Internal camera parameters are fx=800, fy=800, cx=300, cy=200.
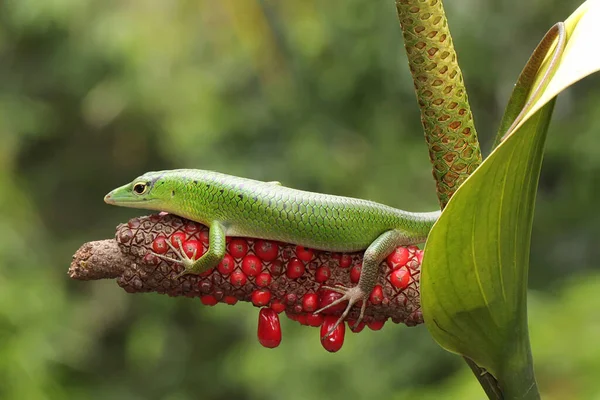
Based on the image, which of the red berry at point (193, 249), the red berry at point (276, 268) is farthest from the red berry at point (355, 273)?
the red berry at point (193, 249)

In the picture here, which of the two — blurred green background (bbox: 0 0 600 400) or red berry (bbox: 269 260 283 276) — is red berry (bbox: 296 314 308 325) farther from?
Answer: blurred green background (bbox: 0 0 600 400)

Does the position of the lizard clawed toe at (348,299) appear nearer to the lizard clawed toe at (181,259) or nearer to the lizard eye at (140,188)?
the lizard clawed toe at (181,259)

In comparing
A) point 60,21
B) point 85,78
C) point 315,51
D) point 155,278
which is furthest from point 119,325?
point 155,278

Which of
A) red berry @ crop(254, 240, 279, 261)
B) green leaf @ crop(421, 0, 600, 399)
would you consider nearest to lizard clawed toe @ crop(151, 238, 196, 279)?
red berry @ crop(254, 240, 279, 261)

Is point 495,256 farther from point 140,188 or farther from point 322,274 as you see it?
point 140,188

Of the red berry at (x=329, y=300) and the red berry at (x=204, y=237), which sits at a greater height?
the red berry at (x=204, y=237)

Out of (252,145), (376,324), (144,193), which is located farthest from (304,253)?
(252,145)

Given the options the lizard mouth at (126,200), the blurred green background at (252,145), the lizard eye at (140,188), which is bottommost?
the blurred green background at (252,145)
